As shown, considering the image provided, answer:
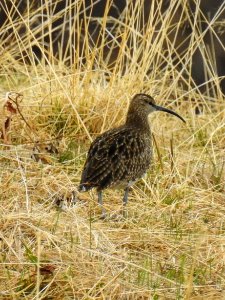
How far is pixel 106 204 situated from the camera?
753cm

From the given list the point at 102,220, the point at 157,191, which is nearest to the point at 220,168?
the point at 157,191

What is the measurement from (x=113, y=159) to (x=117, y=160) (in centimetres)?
3

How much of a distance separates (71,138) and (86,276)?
109 inches

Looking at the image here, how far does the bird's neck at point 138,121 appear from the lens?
8020 mm

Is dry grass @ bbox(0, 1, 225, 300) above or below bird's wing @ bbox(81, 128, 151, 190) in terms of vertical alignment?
below

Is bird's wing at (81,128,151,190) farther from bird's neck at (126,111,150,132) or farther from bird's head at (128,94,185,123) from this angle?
bird's head at (128,94,185,123)

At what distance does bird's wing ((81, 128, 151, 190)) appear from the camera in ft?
23.7

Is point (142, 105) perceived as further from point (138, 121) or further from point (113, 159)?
point (113, 159)

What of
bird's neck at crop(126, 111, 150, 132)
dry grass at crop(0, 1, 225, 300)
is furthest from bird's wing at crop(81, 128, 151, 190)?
bird's neck at crop(126, 111, 150, 132)

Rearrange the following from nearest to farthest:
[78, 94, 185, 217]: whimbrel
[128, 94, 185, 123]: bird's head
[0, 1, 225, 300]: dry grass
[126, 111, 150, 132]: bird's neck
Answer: [0, 1, 225, 300]: dry grass < [78, 94, 185, 217]: whimbrel < [126, 111, 150, 132]: bird's neck < [128, 94, 185, 123]: bird's head

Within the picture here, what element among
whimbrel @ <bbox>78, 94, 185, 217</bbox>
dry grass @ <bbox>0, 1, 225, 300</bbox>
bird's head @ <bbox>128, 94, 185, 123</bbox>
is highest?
bird's head @ <bbox>128, 94, 185, 123</bbox>

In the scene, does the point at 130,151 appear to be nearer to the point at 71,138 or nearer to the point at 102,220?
the point at 102,220

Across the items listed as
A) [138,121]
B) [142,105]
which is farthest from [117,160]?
[142,105]

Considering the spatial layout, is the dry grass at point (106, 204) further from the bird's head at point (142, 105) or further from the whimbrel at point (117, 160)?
the bird's head at point (142, 105)
